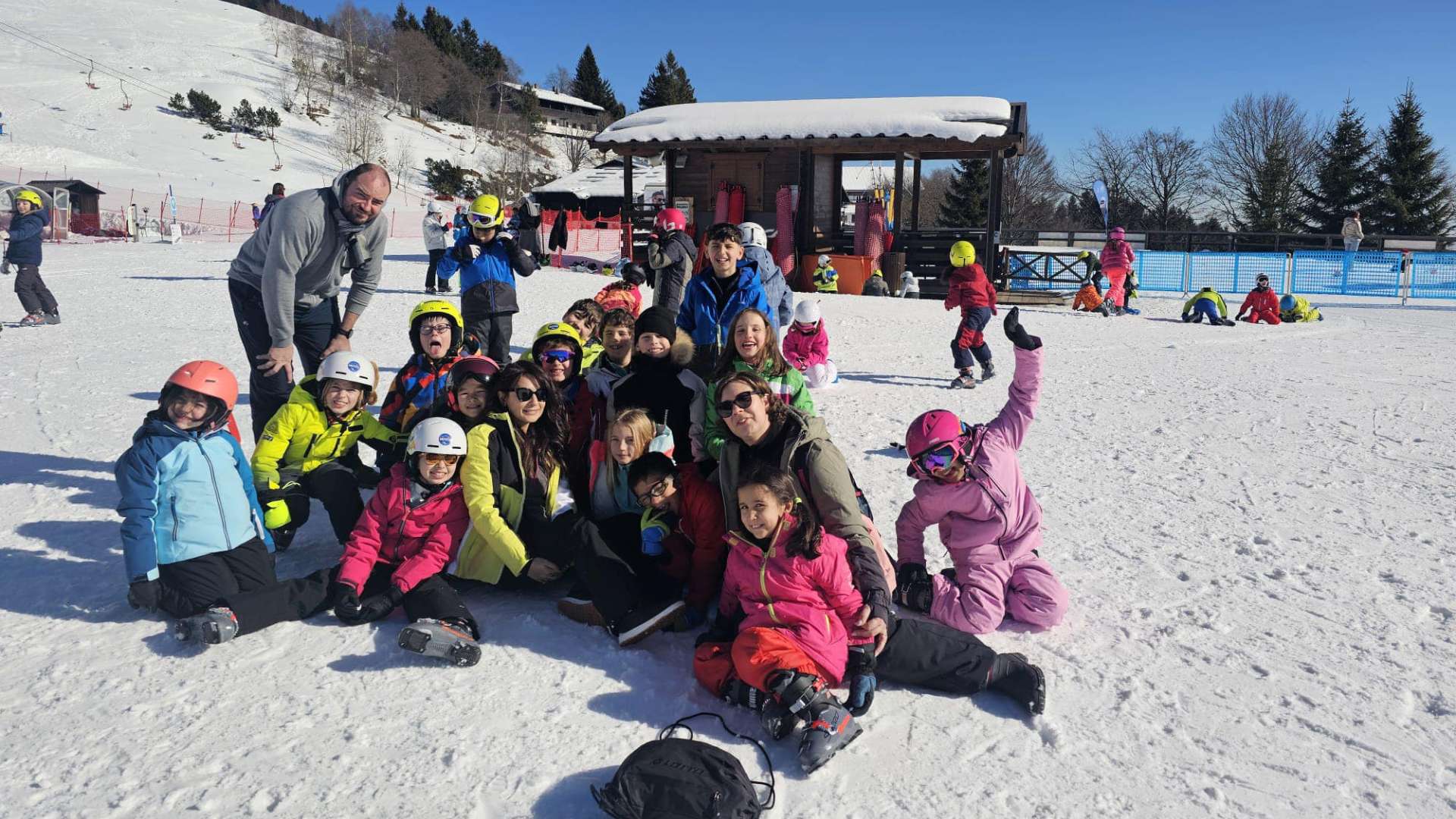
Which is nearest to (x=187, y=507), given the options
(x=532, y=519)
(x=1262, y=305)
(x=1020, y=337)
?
(x=532, y=519)

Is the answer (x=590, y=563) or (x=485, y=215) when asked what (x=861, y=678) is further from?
(x=485, y=215)

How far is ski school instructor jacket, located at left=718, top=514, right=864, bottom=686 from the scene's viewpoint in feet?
9.34

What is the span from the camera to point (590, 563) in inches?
133

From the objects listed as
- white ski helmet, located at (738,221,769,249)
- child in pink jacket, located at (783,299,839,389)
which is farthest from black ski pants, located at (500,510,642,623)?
child in pink jacket, located at (783,299,839,389)

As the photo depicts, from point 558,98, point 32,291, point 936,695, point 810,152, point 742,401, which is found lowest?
point 936,695

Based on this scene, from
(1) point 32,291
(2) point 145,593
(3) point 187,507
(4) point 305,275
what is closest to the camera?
(2) point 145,593

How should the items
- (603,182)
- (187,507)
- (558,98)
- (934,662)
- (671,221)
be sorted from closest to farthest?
1. (934,662)
2. (187,507)
3. (671,221)
4. (603,182)
5. (558,98)

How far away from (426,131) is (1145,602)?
6531cm

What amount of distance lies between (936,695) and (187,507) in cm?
274

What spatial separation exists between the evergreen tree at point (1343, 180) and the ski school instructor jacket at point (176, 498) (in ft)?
133

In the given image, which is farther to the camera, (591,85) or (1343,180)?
(591,85)

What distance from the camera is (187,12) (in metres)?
78.9

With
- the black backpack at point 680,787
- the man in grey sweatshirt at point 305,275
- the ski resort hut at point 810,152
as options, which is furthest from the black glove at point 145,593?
the ski resort hut at point 810,152

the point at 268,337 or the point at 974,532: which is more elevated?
the point at 268,337
